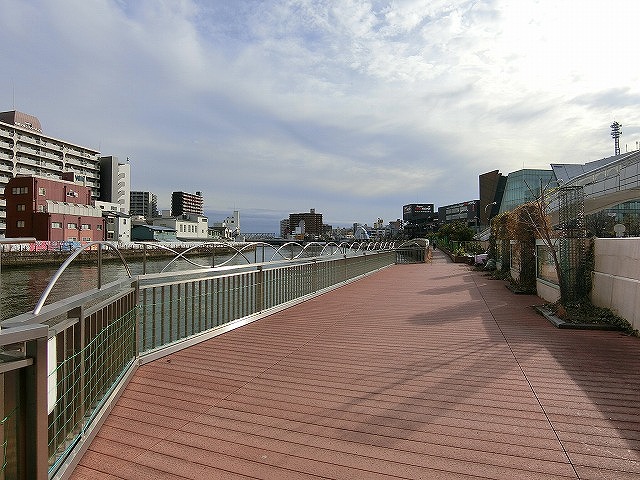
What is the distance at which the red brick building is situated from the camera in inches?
1767

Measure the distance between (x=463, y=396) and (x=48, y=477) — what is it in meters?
2.76

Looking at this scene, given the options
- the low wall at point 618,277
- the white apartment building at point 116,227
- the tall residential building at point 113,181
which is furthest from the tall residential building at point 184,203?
the low wall at point 618,277

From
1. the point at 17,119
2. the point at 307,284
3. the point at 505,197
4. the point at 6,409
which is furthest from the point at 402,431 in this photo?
the point at 17,119

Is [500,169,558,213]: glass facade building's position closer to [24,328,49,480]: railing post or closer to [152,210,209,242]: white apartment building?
[152,210,209,242]: white apartment building

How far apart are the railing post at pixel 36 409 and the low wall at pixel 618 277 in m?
6.34

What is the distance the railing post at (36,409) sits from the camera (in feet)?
6.02

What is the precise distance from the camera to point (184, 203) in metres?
167

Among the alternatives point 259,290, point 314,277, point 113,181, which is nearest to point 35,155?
point 113,181

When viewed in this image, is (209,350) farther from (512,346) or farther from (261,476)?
(512,346)

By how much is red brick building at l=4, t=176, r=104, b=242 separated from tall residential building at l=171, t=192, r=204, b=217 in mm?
114983

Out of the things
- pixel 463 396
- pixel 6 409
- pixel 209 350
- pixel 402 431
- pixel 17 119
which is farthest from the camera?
pixel 17 119

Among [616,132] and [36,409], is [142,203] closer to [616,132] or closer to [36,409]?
[616,132]

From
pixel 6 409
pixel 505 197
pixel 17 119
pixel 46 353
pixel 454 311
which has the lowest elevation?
pixel 454 311

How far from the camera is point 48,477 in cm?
202
